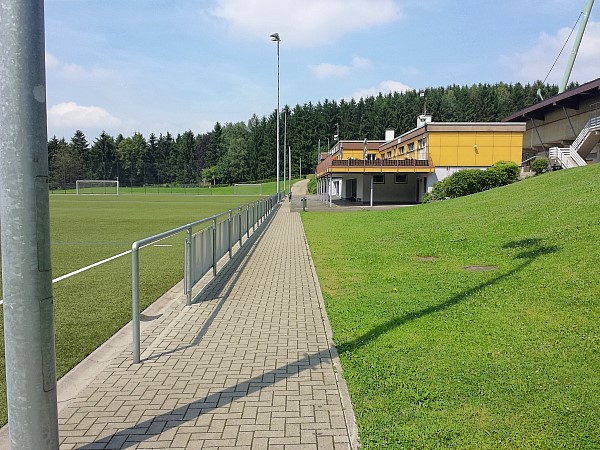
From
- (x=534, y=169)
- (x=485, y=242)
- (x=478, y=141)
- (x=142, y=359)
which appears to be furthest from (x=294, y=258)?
(x=478, y=141)

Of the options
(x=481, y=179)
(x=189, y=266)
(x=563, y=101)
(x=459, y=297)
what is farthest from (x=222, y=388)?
(x=563, y=101)

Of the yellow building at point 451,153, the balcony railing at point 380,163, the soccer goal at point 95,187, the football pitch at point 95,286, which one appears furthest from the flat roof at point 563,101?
the soccer goal at point 95,187

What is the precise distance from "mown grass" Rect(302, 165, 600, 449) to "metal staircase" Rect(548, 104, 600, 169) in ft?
59.0

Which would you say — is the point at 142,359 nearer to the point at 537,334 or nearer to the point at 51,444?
the point at 51,444

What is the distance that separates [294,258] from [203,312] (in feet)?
17.7

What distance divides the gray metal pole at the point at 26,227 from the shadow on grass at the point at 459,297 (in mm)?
3105

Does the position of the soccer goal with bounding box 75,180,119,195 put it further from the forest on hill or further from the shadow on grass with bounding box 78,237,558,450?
the shadow on grass with bounding box 78,237,558,450

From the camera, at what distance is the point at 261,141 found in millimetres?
111875

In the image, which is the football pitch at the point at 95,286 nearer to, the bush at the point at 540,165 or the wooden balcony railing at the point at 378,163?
the wooden balcony railing at the point at 378,163

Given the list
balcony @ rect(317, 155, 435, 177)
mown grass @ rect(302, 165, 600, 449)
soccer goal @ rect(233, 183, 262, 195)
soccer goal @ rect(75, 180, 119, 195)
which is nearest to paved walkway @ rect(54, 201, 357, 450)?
mown grass @ rect(302, 165, 600, 449)

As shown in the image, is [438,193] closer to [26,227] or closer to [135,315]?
[135,315]

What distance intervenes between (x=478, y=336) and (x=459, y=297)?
181 centimetres

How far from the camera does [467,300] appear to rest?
6918 millimetres

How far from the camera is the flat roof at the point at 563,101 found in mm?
29641
